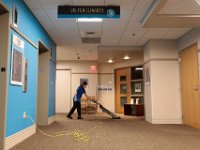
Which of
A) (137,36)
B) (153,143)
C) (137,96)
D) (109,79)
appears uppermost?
(137,36)

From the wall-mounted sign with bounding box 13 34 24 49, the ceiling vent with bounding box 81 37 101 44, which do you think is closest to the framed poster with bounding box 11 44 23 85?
the wall-mounted sign with bounding box 13 34 24 49

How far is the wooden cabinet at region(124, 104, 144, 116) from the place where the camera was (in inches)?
383

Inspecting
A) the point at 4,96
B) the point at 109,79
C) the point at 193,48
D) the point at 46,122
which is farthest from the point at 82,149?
the point at 109,79

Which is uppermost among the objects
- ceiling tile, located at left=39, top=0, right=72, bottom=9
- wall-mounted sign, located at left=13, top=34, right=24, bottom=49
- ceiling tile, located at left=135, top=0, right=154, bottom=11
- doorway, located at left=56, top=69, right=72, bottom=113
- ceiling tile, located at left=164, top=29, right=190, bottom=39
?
ceiling tile, located at left=39, top=0, right=72, bottom=9

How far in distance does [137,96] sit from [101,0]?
716cm

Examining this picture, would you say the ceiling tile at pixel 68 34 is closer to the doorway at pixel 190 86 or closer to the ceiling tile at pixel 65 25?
the ceiling tile at pixel 65 25

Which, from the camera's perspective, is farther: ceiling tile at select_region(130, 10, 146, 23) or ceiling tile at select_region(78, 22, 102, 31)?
ceiling tile at select_region(78, 22, 102, 31)

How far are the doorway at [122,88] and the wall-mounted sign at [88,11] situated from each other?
6897 millimetres

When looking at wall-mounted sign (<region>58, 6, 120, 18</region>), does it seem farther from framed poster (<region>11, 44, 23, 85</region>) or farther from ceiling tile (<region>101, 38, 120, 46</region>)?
ceiling tile (<region>101, 38, 120, 46</region>)

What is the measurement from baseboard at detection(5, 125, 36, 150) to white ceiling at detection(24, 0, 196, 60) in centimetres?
248

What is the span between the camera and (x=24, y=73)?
4.27 metres

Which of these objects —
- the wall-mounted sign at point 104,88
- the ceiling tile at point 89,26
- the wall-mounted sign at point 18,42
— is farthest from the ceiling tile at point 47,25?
the wall-mounted sign at point 104,88

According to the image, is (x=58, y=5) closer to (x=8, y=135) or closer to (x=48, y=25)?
(x=48, y=25)

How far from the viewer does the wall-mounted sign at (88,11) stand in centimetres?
431
